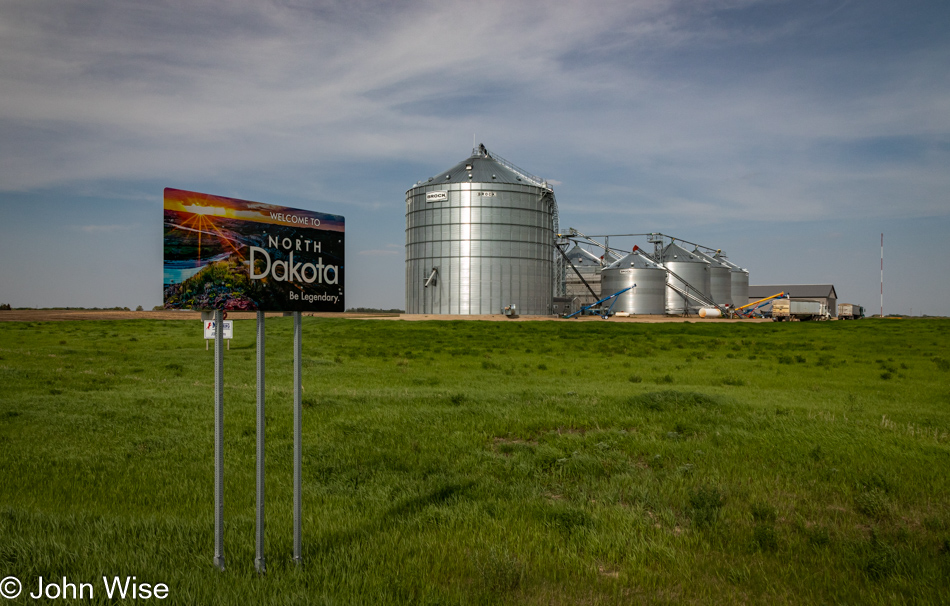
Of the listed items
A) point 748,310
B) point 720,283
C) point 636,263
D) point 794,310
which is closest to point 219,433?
point 636,263

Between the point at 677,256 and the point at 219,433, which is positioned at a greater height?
the point at 677,256

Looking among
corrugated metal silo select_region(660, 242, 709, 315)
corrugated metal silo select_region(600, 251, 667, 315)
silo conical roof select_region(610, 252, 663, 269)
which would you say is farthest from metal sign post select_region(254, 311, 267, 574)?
corrugated metal silo select_region(660, 242, 709, 315)

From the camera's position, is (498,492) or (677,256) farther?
(677,256)

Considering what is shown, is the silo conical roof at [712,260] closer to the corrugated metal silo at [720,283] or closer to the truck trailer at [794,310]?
the corrugated metal silo at [720,283]

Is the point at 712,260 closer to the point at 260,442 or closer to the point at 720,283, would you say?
Answer: the point at 720,283

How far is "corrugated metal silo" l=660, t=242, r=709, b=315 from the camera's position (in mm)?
97125

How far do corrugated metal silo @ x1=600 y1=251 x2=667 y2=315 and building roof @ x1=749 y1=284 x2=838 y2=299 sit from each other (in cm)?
5115

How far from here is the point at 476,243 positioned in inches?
2874

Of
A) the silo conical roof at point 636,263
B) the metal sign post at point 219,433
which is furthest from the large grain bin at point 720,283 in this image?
the metal sign post at point 219,433

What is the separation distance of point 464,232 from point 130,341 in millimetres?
40780

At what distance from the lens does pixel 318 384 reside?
2025 centimetres

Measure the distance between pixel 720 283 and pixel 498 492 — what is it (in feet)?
334

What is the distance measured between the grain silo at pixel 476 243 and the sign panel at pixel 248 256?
6630 cm

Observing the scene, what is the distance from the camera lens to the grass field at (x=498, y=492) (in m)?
6.03
